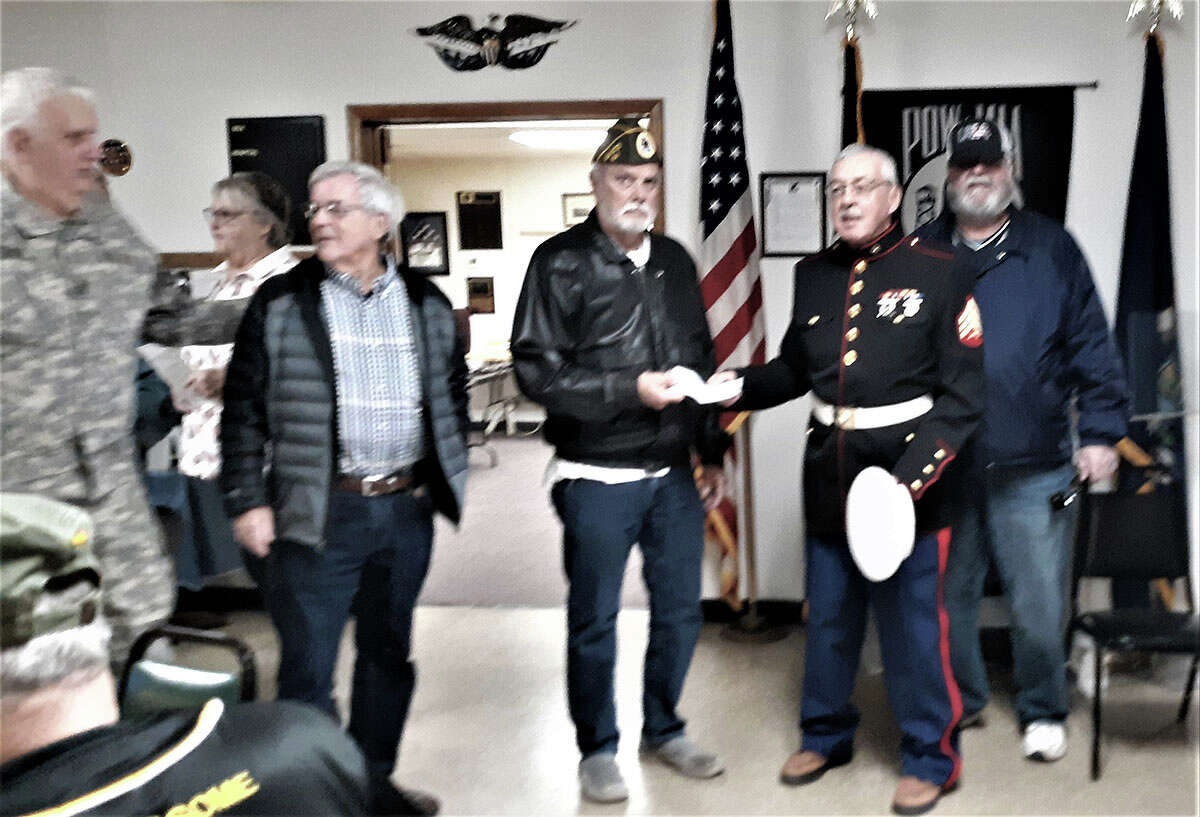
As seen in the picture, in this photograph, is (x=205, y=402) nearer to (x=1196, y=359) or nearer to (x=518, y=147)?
(x=1196, y=359)

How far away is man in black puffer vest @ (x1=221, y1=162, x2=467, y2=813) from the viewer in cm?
203

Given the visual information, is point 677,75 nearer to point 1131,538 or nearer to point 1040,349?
point 1040,349

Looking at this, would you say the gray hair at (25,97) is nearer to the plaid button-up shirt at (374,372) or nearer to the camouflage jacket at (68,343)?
the camouflage jacket at (68,343)

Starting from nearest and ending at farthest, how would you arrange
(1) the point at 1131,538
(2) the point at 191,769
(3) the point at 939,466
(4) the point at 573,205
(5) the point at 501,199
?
(2) the point at 191,769 < (3) the point at 939,466 < (1) the point at 1131,538 < (4) the point at 573,205 < (5) the point at 501,199

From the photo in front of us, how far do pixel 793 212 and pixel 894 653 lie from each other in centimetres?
158

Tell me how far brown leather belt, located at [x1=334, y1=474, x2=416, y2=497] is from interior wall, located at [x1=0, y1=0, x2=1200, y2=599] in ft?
5.27

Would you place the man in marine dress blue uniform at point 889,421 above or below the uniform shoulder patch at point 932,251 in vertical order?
below

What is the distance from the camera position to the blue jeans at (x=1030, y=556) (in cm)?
257

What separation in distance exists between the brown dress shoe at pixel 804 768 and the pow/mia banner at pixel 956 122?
1671 mm

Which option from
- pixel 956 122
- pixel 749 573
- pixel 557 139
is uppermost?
pixel 557 139

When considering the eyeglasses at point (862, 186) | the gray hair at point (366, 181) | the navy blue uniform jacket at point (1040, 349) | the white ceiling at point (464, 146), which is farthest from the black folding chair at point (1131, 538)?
the white ceiling at point (464, 146)

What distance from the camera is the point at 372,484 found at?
2.11 metres

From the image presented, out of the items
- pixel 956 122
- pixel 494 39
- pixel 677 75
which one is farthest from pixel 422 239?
pixel 956 122

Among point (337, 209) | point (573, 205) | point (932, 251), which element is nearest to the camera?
point (337, 209)
